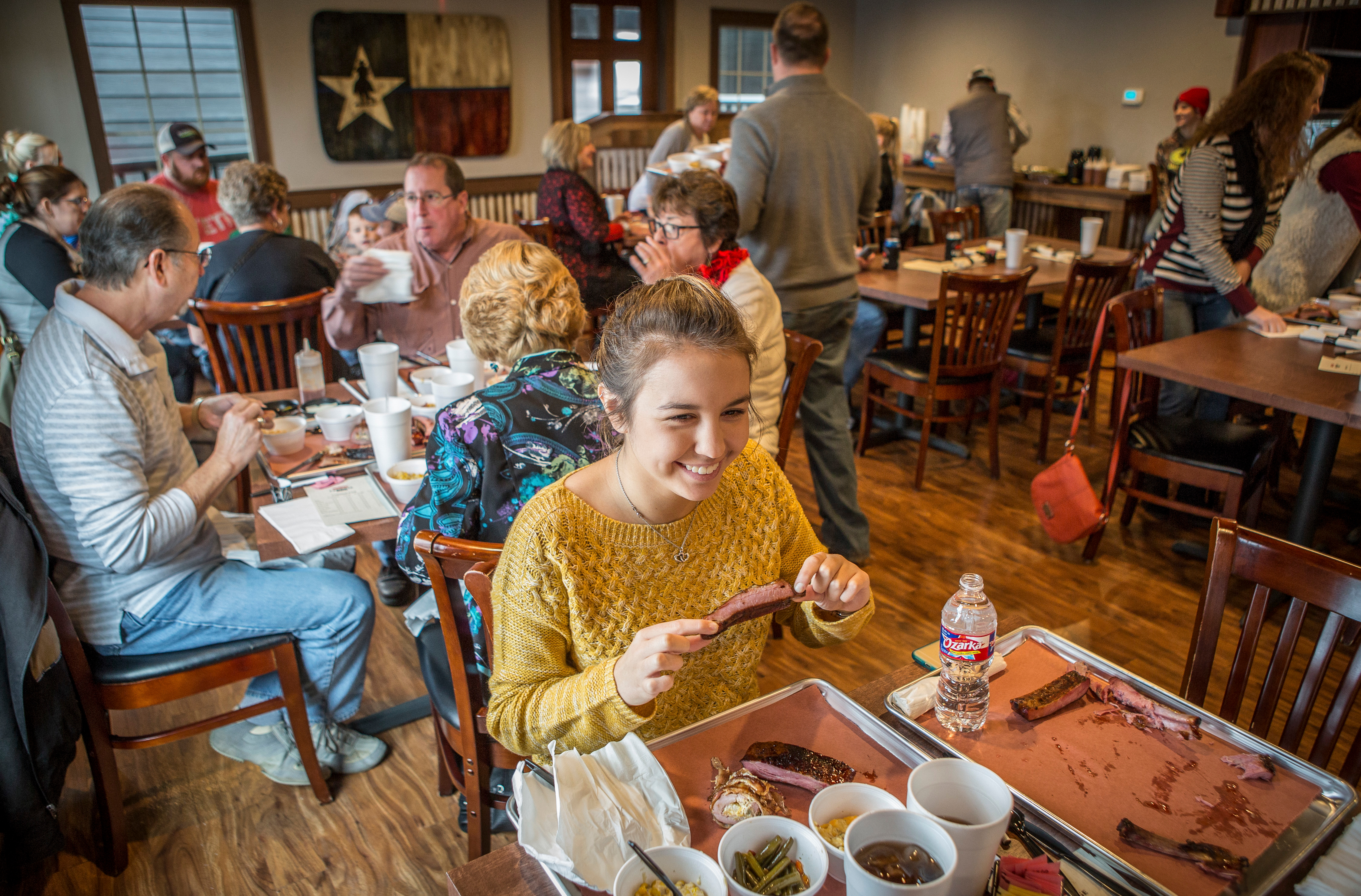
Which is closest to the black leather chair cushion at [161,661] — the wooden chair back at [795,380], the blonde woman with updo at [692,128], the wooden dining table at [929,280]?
the wooden chair back at [795,380]

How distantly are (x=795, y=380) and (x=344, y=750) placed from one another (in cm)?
152

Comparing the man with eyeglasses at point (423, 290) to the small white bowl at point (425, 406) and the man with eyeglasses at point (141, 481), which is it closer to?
the small white bowl at point (425, 406)

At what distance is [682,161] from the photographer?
4895 millimetres

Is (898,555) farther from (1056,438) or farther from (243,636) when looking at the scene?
(243,636)

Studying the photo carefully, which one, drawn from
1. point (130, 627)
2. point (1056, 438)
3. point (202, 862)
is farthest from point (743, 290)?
point (1056, 438)

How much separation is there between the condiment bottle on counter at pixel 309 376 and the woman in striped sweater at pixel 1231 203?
9.86ft

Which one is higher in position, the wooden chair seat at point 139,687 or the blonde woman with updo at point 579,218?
the blonde woman with updo at point 579,218

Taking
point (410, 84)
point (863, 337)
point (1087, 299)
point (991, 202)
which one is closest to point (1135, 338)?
point (1087, 299)

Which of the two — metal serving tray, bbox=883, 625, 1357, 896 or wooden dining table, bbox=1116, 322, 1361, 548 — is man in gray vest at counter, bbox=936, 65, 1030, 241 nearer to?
wooden dining table, bbox=1116, 322, 1361, 548

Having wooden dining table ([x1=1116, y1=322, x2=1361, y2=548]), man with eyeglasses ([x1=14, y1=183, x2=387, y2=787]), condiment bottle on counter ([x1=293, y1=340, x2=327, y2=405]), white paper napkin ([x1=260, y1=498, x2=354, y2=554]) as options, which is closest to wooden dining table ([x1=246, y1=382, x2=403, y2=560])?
white paper napkin ([x1=260, y1=498, x2=354, y2=554])

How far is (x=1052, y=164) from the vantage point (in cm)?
791

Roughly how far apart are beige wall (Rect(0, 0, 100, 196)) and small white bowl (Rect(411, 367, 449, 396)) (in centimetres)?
489

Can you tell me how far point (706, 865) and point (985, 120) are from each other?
643 centimetres

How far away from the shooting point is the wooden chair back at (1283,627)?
4.29ft
